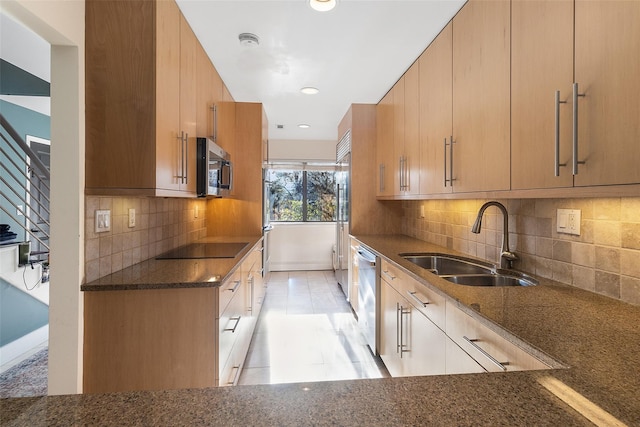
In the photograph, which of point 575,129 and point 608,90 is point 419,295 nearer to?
point 575,129

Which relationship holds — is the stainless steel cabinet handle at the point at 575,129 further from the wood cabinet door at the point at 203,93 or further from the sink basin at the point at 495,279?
the wood cabinet door at the point at 203,93

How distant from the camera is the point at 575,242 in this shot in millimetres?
1417

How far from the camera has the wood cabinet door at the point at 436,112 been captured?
1974 millimetres

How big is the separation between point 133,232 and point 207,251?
0.58 meters

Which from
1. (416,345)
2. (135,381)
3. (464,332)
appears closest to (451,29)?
(464,332)

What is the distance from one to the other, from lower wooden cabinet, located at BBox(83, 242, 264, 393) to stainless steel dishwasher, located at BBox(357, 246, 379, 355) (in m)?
1.37

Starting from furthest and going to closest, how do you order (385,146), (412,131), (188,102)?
(385,146)
(412,131)
(188,102)

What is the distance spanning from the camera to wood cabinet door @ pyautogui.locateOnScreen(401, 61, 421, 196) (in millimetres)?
2436

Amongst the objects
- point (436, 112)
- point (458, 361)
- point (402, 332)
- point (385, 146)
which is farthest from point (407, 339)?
point (385, 146)

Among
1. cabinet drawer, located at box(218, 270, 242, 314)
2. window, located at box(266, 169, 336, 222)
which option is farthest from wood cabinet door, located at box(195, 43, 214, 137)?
window, located at box(266, 169, 336, 222)

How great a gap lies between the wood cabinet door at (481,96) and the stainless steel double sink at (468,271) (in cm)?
52

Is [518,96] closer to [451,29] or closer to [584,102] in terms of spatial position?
[584,102]

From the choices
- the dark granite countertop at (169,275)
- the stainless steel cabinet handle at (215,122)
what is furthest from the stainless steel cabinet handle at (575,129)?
the stainless steel cabinet handle at (215,122)

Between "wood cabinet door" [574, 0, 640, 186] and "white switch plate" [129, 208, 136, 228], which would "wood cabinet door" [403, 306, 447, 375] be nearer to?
"wood cabinet door" [574, 0, 640, 186]
